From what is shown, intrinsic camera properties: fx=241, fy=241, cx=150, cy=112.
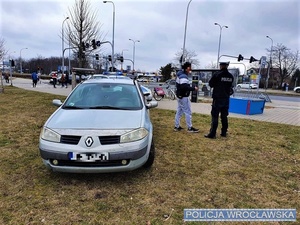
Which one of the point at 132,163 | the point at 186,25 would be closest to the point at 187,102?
the point at 132,163

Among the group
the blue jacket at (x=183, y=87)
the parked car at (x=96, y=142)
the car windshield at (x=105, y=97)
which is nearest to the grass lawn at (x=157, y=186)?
the parked car at (x=96, y=142)

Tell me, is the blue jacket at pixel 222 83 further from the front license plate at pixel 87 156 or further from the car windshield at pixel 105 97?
the front license plate at pixel 87 156

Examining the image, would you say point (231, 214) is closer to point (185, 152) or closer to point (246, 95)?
point (185, 152)

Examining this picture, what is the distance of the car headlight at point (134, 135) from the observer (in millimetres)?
3354

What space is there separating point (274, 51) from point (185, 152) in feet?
200

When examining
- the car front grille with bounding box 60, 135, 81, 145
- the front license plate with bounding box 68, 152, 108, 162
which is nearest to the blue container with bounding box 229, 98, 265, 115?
the front license plate with bounding box 68, 152, 108, 162

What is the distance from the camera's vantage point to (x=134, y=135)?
3.45 metres

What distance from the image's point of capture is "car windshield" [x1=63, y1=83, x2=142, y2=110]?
14.0 ft

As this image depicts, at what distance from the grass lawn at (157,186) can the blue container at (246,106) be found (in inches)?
207

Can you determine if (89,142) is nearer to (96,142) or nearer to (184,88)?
(96,142)

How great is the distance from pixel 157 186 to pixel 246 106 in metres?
8.41

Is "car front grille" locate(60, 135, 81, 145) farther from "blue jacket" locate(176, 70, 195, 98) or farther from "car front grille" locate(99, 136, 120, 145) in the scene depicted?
"blue jacket" locate(176, 70, 195, 98)

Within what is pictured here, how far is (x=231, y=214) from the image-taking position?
2910 millimetres

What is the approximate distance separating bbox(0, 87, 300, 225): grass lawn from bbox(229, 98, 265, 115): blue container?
207 inches
